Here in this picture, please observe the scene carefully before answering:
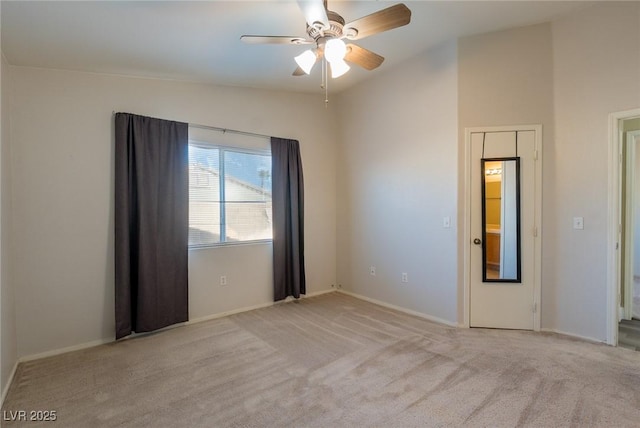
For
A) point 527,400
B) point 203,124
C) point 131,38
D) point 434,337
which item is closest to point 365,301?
point 434,337

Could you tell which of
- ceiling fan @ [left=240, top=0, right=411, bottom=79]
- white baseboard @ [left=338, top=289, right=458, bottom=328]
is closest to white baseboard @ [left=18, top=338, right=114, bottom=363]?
white baseboard @ [left=338, top=289, right=458, bottom=328]

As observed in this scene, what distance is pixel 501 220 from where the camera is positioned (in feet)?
10.6

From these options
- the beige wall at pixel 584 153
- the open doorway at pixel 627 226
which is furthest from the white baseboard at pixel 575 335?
the open doorway at pixel 627 226

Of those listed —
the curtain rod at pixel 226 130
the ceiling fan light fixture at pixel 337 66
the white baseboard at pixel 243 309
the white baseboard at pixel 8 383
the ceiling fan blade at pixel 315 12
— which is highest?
the ceiling fan blade at pixel 315 12

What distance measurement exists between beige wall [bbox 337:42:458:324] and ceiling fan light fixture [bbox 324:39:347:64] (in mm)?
1752

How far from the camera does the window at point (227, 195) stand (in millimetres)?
3596

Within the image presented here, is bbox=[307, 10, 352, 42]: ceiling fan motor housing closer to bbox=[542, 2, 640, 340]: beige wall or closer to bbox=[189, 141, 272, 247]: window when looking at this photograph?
bbox=[189, 141, 272, 247]: window

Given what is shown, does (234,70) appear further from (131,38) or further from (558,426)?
(558,426)

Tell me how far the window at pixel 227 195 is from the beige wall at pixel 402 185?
1.28 m

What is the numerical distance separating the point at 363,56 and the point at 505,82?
68.4 inches

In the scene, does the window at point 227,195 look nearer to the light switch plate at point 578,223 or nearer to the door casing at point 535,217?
the door casing at point 535,217

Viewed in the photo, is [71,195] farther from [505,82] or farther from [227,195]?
[505,82]

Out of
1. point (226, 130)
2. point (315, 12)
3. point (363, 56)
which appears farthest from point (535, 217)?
point (226, 130)

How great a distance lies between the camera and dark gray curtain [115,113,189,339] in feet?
9.90
